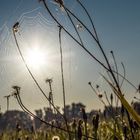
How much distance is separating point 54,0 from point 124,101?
0.68 meters

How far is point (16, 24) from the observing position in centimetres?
277

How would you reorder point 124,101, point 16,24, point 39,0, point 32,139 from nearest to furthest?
point 124,101 → point 39,0 → point 16,24 → point 32,139

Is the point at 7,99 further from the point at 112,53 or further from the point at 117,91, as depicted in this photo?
the point at 117,91

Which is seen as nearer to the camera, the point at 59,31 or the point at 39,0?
the point at 39,0

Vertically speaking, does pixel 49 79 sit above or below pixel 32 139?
above

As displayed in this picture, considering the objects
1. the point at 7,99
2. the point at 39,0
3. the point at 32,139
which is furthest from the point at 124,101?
the point at 32,139

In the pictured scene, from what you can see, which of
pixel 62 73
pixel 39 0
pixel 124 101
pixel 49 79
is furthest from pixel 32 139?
pixel 124 101

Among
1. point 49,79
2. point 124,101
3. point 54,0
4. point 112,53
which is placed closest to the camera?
point 124,101

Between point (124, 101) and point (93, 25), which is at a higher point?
point (93, 25)

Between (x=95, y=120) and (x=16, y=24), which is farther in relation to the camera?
(x=95, y=120)

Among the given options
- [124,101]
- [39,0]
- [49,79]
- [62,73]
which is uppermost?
[49,79]

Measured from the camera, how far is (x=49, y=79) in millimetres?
4699

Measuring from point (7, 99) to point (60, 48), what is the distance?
3002 millimetres

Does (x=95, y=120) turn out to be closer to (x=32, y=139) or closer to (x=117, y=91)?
(x=117, y=91)
